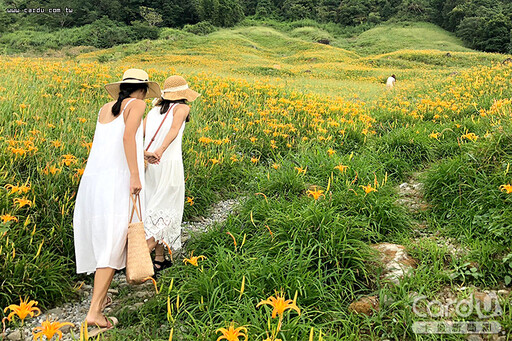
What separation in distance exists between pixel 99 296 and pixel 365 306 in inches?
70.0

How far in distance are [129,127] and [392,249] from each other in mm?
2245

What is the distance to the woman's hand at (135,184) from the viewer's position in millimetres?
2311

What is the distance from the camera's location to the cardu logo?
183cm

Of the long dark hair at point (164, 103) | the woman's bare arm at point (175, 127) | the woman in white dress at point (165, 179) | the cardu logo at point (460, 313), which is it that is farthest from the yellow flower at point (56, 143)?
the cardu logo at point (460, 313)

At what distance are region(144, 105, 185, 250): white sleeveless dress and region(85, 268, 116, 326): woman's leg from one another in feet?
2.24

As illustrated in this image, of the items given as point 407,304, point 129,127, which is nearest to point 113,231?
point 129,127

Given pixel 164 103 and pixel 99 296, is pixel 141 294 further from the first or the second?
pixel 164 103

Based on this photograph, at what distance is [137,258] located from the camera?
7.06 ft

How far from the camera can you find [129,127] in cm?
228

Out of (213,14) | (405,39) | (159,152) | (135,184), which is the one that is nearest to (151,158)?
(159,152)

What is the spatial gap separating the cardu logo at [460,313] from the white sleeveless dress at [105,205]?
1.99 meters

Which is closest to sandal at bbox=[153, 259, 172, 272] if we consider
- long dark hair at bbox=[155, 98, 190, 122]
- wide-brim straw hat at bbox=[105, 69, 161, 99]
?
long dark hair at bbox=[155, 98, 190, 122]

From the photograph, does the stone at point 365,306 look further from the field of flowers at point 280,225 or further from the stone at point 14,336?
the stone at point 14,336

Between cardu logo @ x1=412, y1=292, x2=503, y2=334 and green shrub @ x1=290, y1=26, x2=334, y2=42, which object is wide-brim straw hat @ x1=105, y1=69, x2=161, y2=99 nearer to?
cardu logo @ x1=412, y1=292, x2=503, y2=334
